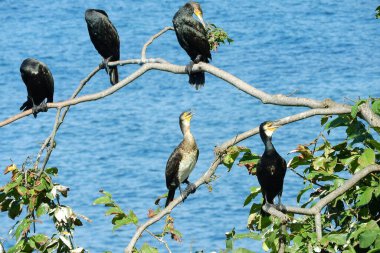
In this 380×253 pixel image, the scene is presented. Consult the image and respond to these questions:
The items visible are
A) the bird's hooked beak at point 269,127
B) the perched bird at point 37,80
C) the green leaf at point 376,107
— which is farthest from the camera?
the perched bird at point 37,80

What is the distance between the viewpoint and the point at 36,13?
22.9 metres

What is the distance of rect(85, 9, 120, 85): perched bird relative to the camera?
8.01 m

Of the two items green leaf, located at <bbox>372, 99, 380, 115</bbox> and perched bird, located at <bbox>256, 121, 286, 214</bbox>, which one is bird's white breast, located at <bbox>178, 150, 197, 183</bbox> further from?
green leaf, located at <bbox>372, 99, 380, 115</bbox>

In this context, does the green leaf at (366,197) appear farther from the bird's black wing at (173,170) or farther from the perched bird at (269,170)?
the bird's black wing at (173,170)

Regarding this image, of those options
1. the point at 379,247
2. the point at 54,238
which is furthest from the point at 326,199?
the point at 54,238

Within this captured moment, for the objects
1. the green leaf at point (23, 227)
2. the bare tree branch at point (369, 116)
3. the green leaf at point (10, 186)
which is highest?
the bare tree branch at point (369, 116)

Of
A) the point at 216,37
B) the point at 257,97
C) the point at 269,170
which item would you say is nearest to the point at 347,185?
the point at 269,170

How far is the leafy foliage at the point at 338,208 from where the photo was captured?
3874mm

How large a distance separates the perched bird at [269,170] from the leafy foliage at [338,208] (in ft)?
0.20

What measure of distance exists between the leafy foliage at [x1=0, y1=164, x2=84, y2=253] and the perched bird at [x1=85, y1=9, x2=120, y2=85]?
316 cm

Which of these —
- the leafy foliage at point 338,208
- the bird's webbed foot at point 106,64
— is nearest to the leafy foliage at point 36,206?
the leafy foliage at point 338,208

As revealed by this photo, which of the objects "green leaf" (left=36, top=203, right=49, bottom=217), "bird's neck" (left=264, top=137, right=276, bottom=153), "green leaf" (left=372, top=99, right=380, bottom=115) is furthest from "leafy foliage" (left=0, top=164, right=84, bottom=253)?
"green leaf" (left=372, top=99, right=380, bottom=115)

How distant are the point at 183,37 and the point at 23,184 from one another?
2.52 metres

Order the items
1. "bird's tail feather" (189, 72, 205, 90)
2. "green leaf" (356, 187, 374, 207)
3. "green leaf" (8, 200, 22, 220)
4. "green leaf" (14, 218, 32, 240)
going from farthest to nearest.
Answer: "bird's tail feather" (189, 72, 205, 90), "green leaf" (8, 200, 22, 220), "green leaf" (14, 218, 32, 240), "green leaf" (356, 187, 374, 207)
